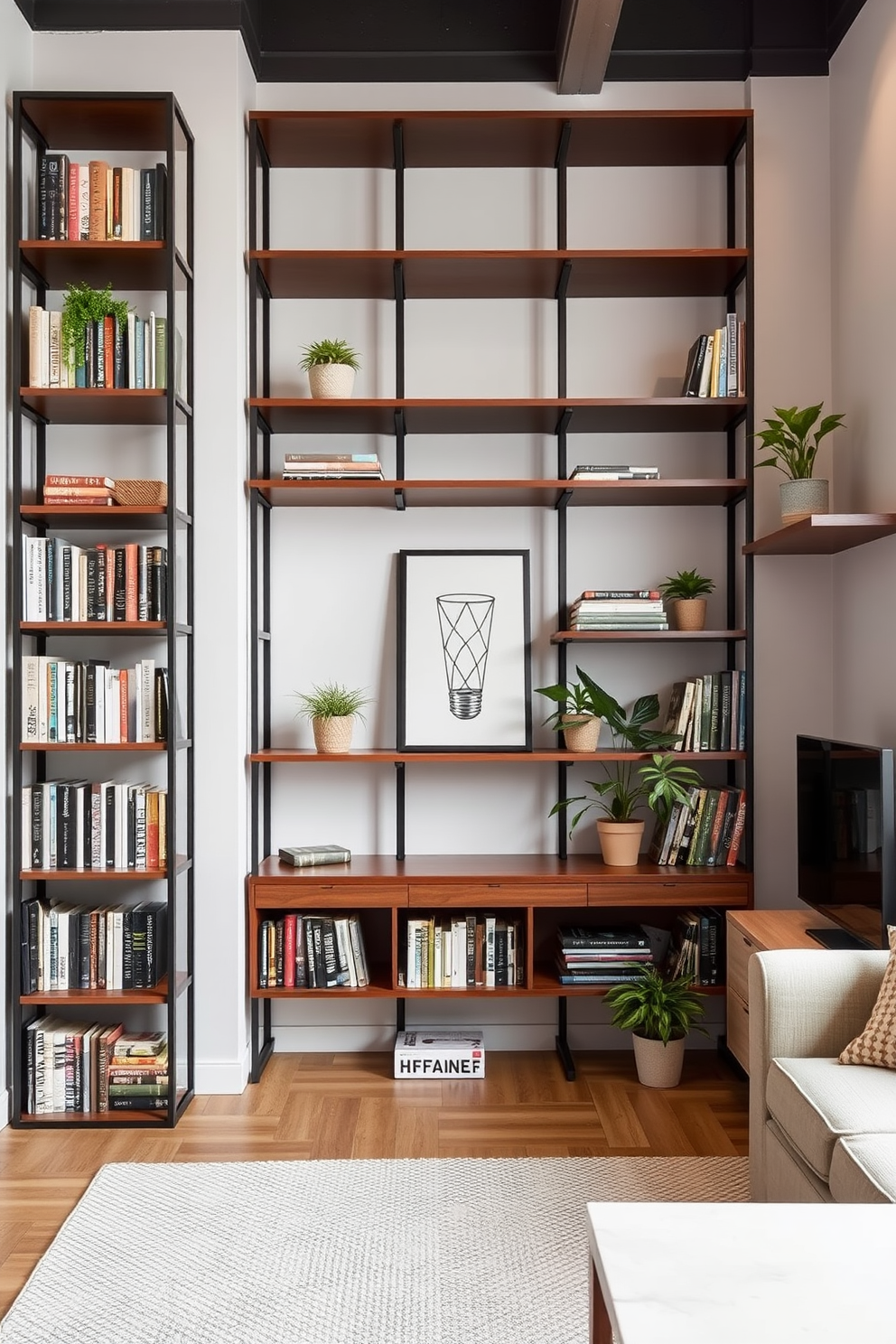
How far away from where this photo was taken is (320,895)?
3170 millimetres

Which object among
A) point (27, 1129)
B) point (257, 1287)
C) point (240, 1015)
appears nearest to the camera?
point (257, 1287)

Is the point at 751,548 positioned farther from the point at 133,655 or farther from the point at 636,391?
the point at 133,655

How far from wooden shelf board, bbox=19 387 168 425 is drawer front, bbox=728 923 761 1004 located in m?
2.20

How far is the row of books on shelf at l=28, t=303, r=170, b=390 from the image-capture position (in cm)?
299

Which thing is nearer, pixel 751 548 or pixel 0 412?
pixel 0 412

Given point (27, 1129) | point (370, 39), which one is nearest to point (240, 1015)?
point (27, 1129)

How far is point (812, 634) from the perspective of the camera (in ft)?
11.0

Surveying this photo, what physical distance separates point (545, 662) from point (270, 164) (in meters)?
1.90

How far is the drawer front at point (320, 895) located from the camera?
3162 millimetres

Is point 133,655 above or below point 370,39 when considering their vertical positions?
below

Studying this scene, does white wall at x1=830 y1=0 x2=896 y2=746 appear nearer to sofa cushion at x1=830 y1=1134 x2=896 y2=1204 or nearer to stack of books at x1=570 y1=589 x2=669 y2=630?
stack of books at x1=570 y1=589 x2=669 y2=630

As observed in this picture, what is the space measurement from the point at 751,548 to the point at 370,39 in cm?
207

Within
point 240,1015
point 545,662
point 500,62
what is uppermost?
point 500,62

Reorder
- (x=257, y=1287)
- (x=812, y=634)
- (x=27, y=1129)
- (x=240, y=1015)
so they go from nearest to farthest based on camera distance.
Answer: (x=257, y=1287) < (x=27, y=1129) < (x=240, y=1015) < (x=812, y=634)
